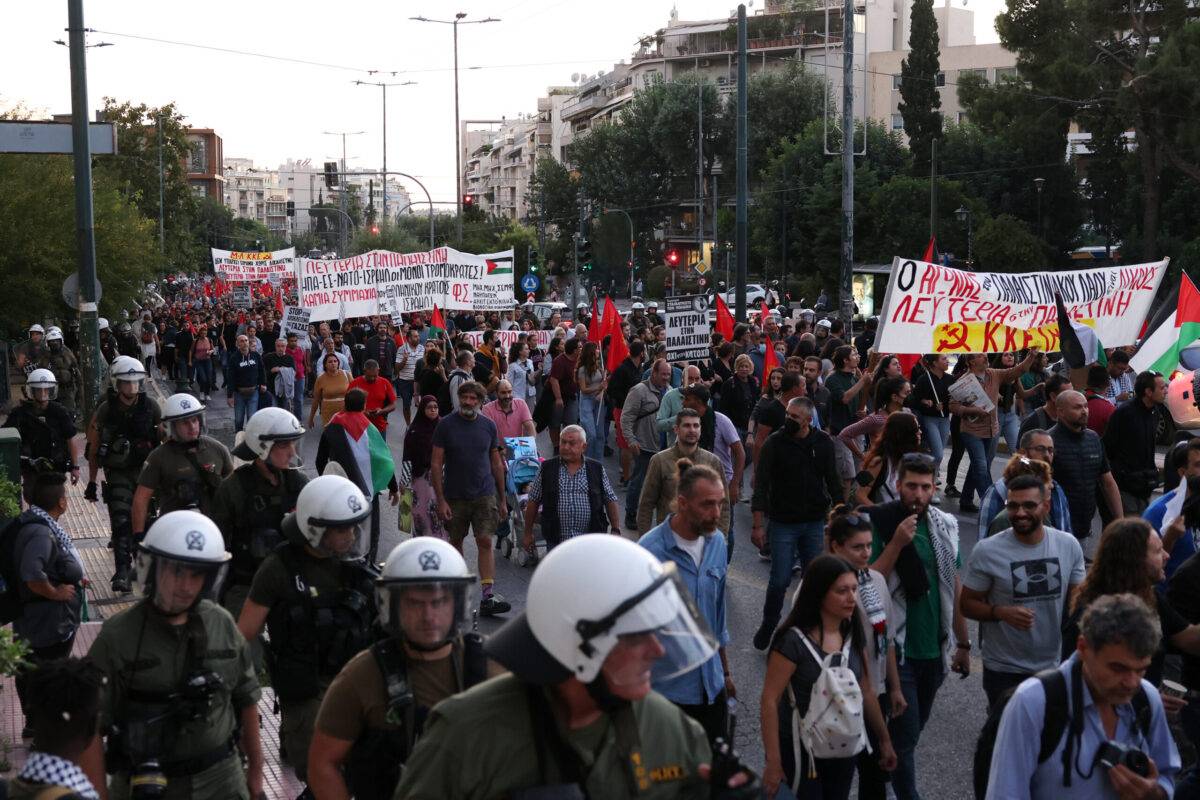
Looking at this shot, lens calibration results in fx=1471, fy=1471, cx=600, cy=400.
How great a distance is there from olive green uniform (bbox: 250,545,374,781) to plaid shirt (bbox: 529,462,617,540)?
3.93 m

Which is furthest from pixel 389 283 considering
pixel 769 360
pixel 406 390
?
pixel 769 360

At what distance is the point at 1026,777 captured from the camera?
3758 mm

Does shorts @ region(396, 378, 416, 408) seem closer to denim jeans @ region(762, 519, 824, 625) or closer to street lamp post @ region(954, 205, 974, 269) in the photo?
denim jeans @ region(762, 519, 824, 625)

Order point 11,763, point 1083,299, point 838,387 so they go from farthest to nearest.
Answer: point 1083,299 < point 838,387 < point 11,763

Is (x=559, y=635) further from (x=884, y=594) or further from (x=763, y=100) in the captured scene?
(x=763, y=100)

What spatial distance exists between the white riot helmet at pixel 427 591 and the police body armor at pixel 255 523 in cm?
259

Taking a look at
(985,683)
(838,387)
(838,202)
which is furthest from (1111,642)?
(838,202)

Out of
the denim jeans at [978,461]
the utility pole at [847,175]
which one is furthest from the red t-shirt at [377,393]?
the utility pole at [847,175]

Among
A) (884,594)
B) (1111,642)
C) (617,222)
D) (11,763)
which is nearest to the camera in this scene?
→ (1111,642)

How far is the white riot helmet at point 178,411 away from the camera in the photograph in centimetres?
788

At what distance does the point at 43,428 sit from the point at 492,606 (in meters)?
3.96

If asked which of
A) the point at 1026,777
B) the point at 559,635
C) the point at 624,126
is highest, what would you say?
the point at 624,126

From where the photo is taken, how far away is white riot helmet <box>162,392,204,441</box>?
310 inches

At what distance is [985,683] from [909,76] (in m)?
57.4
